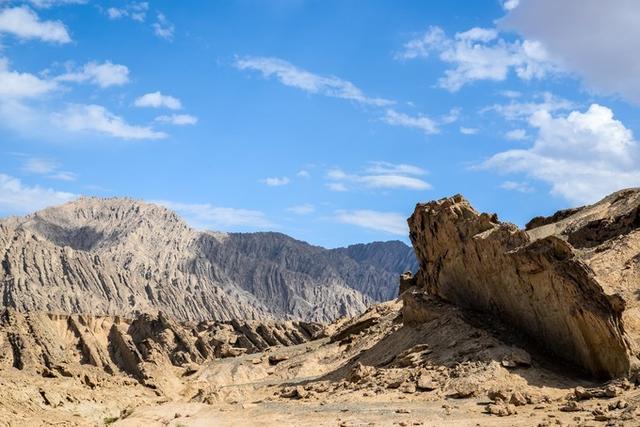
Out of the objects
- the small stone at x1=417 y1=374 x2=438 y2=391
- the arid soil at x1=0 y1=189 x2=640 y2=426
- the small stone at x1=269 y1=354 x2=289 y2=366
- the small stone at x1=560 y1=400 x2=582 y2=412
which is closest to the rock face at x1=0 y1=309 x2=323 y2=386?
the small stone at x1=269 y1=354 x2=289 y2=366

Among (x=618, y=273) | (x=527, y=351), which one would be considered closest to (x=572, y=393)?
(x=527, y=351)

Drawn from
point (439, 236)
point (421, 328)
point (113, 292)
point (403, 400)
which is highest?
point (113, 292)

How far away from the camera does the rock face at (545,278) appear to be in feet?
84.2

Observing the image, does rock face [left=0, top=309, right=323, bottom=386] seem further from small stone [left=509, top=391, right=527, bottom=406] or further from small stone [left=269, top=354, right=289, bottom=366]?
small stone [left=509, top=391, right=527, bottom=406]

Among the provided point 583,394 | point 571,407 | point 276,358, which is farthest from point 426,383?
point 276,358

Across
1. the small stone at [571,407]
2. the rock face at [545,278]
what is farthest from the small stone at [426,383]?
the small stone at [571,407]

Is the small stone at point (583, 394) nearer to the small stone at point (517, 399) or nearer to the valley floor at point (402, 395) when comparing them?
the valley floor at point (402, 395)

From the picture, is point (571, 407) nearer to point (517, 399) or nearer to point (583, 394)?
point (583, 394)

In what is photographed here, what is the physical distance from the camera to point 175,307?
160m

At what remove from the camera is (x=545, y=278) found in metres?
27.9

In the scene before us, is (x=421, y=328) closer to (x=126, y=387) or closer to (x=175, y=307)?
(x=126, y=387)

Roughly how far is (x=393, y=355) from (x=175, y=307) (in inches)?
5154

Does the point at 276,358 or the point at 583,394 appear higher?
the point at 276,358

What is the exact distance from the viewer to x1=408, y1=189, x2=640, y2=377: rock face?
25672 mm
